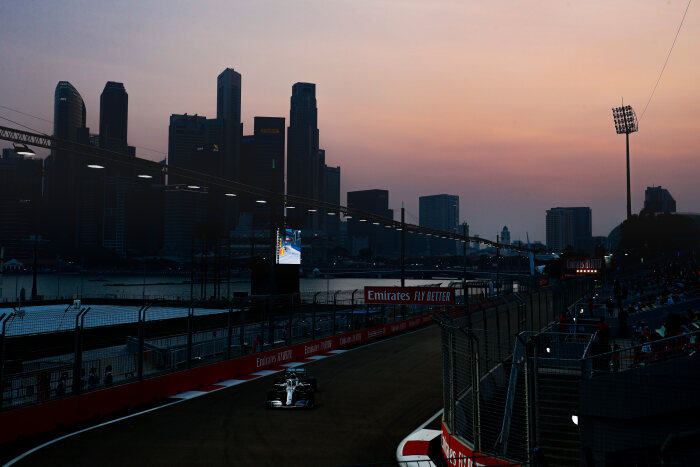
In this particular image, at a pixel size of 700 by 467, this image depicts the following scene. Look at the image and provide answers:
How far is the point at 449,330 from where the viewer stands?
10.3 meters

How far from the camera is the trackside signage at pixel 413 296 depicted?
29.9 meters

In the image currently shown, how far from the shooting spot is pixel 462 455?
963cm

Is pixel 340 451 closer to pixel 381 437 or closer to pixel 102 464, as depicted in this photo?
pixel 381 437

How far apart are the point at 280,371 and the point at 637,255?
112 metres

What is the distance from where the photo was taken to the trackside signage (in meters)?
29.9

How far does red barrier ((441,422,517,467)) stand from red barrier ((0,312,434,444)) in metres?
9.66

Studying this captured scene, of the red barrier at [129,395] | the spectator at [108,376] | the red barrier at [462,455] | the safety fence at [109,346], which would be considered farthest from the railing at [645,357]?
the spectator at [108,376]

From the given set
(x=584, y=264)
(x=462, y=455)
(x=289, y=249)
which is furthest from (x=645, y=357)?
(x=289, y=249)

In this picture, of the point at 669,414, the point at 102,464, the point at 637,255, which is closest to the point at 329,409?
the point at 102,464

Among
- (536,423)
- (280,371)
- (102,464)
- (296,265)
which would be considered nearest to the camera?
(536,423)

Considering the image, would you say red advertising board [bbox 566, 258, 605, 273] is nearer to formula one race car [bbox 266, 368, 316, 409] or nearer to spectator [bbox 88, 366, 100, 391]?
formula one race car [bbox 266, 368, 316, 409]

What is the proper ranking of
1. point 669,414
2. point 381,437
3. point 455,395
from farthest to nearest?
point 381,437
point 669,414
point 455,395

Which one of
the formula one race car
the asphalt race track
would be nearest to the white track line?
the asphalt race track

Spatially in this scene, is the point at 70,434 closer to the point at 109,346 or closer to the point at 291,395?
the point at 291,395
